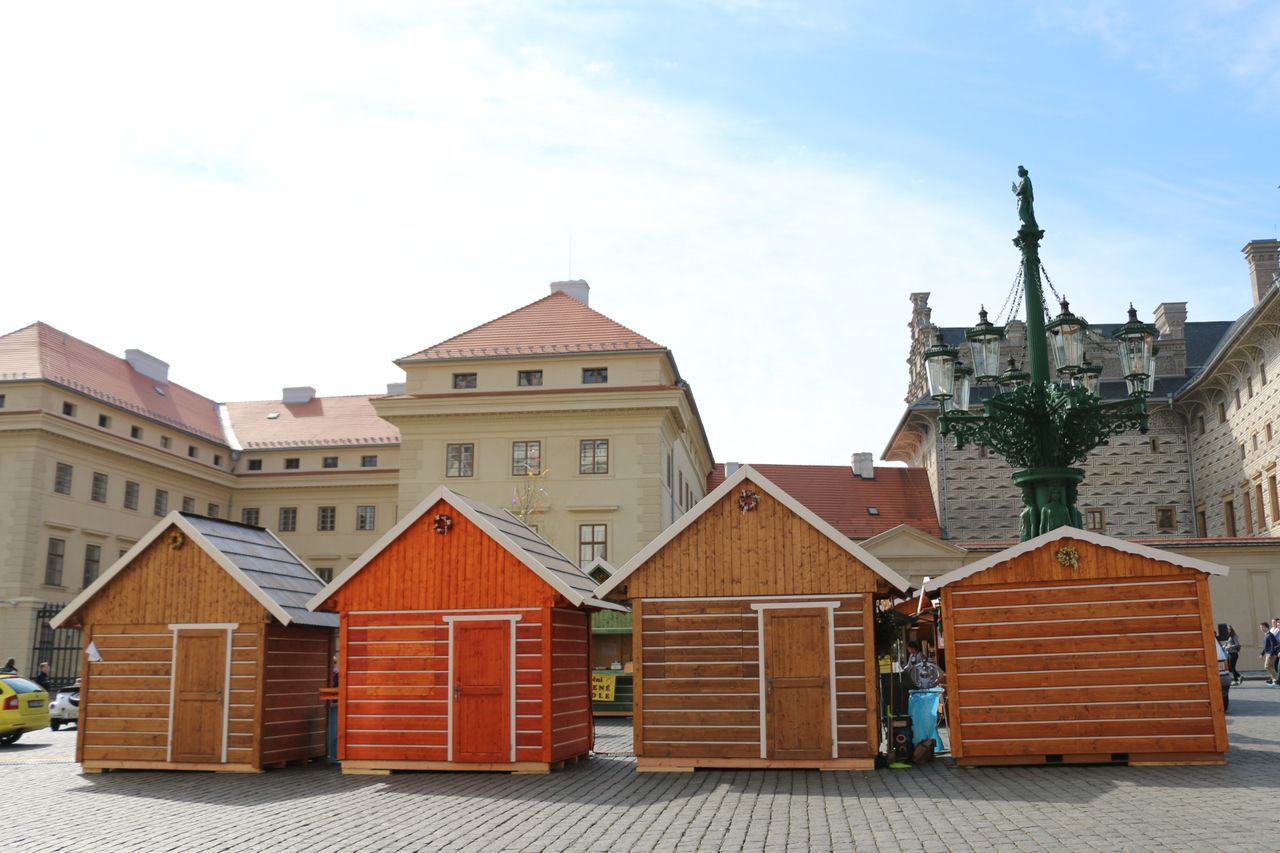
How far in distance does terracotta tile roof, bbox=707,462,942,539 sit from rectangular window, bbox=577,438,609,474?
12.3 m

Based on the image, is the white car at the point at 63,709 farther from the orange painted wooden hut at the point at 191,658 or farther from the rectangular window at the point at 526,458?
the rectangular window at the point at 526,458

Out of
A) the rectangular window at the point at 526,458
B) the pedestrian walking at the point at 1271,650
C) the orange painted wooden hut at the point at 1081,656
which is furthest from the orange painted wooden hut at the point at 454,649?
the rectangular window at the point at 526,458

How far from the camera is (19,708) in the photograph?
23.8m

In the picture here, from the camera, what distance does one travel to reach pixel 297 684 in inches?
712

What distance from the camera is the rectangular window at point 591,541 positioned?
4334cm

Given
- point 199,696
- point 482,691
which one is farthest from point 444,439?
point 482,691

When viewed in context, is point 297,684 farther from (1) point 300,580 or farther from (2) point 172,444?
(2) point 172,444

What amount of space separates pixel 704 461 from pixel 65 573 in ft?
101

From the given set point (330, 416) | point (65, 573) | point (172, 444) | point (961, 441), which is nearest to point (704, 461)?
point (330, 416)

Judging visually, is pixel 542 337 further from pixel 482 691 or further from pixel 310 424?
pixel 482 691

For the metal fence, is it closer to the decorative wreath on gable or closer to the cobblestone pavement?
the cobblestone pavement

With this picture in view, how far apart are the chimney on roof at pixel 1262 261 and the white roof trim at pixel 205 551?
48.3m

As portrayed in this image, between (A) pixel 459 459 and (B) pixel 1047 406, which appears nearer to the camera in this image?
(B) pixel 1047 406

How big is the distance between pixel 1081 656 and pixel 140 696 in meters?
13.7
